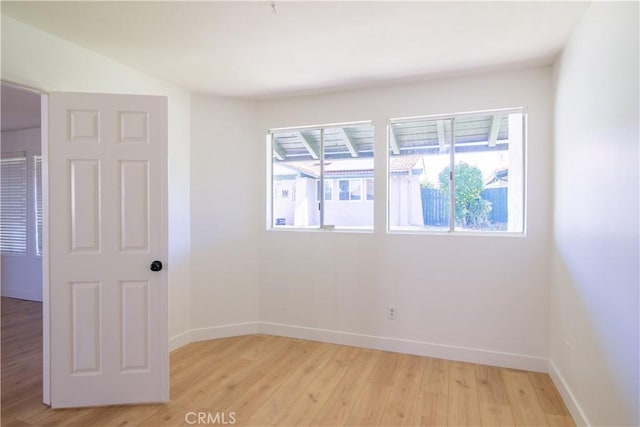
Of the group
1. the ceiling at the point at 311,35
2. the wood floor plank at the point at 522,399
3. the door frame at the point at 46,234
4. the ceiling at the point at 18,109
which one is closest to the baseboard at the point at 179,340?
the door frame at the point at 46,234

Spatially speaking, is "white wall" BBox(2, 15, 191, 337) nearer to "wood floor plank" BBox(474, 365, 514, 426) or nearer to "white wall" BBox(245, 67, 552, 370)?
"white wall" BBox(245, 67, 552, 370)

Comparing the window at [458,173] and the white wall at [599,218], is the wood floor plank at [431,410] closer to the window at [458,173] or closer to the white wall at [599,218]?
the white wall at [599,218]

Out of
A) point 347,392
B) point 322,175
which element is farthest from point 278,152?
point 347,392

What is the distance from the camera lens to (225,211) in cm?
361

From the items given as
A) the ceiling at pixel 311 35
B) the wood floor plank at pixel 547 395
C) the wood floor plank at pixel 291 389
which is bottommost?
the wood floor plank at pixel 291 389

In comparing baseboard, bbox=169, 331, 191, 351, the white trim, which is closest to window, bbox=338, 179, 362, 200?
baseboard, bbox=169, 331, 191, 351

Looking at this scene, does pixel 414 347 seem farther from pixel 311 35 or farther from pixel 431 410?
pixel 311 35

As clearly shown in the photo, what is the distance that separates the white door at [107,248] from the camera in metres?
2.29

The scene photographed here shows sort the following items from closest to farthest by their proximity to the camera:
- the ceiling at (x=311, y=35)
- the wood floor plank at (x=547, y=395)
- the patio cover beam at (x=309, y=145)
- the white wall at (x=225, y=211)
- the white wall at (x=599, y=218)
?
the white wall at (x=599, y=218), the ceiling at (x=311, y=35), the wood floor plank at (x=547, y=395), the white wall at (x=225, y=211), the patio cover beam at (x=309, y=145)

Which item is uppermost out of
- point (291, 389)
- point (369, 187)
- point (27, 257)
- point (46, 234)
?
point (369, 187)

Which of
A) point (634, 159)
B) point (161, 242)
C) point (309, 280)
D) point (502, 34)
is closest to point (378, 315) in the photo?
point (309, 280)

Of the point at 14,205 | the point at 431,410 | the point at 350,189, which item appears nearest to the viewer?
the point at 431,410

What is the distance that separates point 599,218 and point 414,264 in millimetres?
1569

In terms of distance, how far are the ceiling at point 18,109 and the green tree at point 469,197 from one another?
13.3 ft
